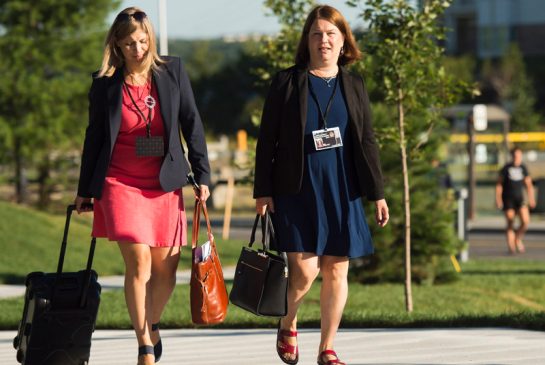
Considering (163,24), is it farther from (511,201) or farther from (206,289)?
(206,289)

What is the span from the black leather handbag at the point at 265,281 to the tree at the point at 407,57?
Answer: 3884 mm

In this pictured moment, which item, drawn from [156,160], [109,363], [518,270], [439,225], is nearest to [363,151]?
[156,160]

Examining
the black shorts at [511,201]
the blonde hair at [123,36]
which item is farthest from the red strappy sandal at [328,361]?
the black shorts at [511,201]

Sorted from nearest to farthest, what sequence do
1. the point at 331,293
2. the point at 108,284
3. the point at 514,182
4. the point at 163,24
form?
the point at 331,293 → the point at 108,284 → the point at 514,182 → the point at 163,24

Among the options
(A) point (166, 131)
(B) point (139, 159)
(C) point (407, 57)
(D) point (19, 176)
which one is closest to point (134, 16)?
(A) point (166, 131)

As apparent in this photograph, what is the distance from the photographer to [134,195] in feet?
20.8

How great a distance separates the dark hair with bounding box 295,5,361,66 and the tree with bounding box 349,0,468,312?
3526 mm

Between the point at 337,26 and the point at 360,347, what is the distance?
185 cm

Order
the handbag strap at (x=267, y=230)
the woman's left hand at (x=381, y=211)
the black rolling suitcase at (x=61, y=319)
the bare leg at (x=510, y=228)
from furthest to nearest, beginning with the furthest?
the bare leg at (x=510, y=228) < the woman's left hand at (x=381, y=211) < the handbag strap at (x=267, y=230) < the black rolling suitcase at (x=61, y=319)

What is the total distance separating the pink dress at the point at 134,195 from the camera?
249 inches

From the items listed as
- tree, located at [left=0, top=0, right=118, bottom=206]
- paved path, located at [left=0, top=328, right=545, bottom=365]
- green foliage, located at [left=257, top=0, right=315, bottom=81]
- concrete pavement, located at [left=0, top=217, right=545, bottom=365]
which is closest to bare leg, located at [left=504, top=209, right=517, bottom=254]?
green foliage, located at [left=257, top=0, right=315, bottom=81]

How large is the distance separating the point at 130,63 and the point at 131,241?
34.0 inches

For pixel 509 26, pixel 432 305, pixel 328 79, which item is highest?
pixel 509 26

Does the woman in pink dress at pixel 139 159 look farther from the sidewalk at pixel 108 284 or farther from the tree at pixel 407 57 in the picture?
the sidewalk at pixel 108 284
